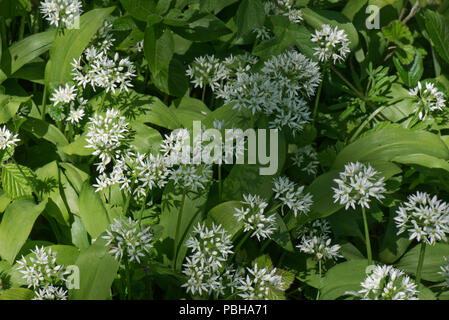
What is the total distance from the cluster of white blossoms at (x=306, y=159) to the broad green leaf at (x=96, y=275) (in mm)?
1520

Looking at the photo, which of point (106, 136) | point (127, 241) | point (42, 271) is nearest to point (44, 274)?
point (42, 271)

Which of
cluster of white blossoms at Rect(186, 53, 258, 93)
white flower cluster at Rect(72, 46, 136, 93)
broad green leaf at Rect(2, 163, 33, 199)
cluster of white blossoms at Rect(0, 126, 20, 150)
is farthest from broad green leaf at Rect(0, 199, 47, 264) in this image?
cluster of white blossoms at Rect(186, 53, 258, 93)

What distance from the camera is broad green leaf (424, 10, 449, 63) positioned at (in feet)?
12.5

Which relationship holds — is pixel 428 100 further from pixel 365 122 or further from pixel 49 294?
pixel 49 294

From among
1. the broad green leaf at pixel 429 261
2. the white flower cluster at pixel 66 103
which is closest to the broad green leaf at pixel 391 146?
the broad green leaf at pixel 429 261

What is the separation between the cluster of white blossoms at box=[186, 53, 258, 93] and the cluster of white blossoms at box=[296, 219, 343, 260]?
1.22 metres

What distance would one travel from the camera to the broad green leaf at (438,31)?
380 centimetres

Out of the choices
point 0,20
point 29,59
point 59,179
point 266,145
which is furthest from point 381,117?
point 0,20

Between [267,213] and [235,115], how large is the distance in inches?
30.5

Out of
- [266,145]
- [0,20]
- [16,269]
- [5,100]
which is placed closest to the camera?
[16,269]

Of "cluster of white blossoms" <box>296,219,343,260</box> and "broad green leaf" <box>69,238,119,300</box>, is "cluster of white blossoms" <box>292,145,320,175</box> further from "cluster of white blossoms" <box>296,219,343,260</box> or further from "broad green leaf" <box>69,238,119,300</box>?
"broad green leaf" <box>69,238,119,300</box>

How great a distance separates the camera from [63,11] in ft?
11.8

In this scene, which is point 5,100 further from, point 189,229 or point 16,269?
point 189,229

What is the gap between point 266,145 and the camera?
3287 mm
